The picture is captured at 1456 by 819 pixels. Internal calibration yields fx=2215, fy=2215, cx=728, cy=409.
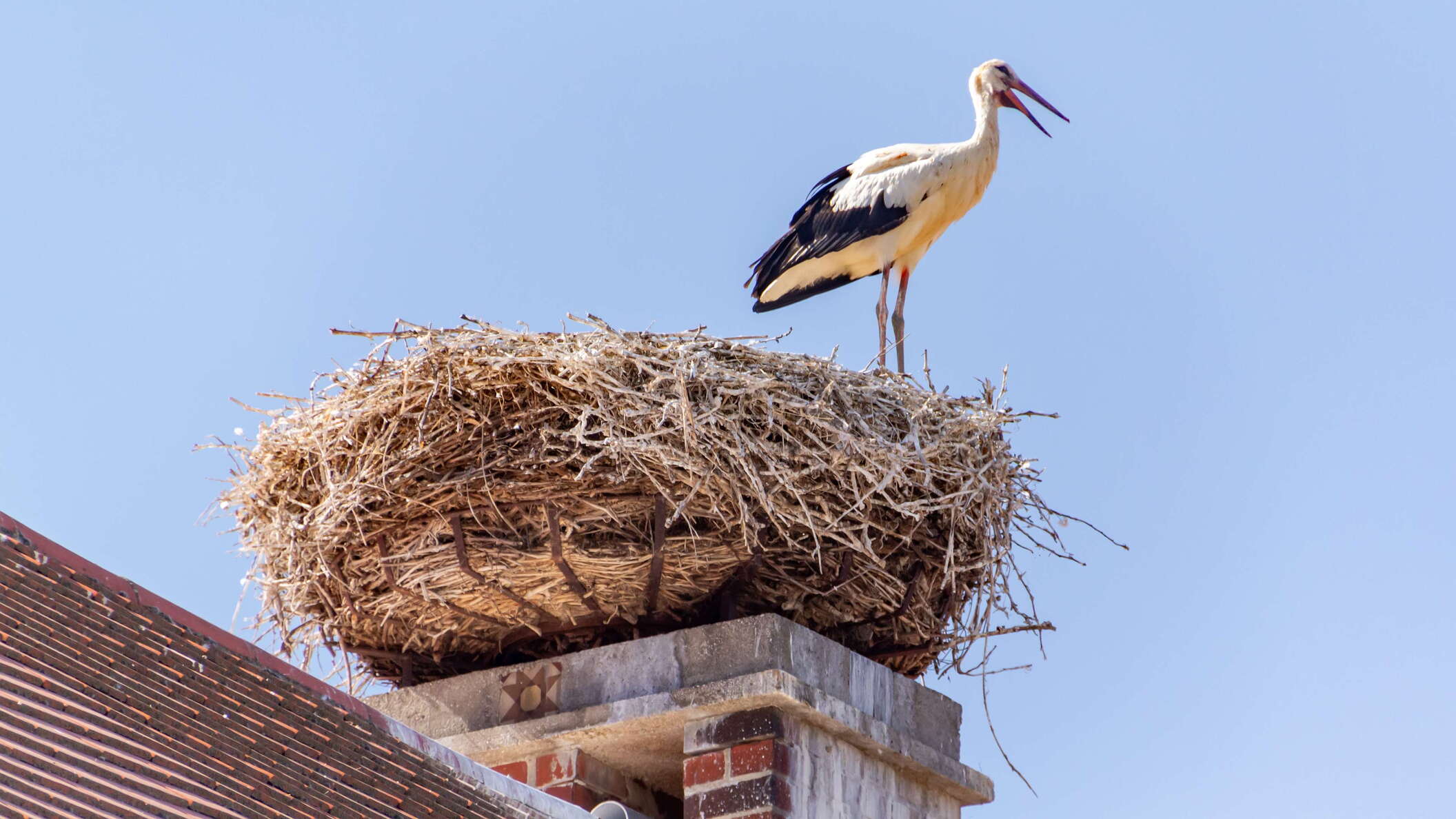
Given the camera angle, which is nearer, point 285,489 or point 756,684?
point 756,684

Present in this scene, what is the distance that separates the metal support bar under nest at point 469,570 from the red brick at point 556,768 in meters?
0.52

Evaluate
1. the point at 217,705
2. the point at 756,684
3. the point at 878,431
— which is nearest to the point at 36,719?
the point at 217,705

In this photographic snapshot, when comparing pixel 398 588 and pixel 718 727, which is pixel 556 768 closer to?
pixel 718 727

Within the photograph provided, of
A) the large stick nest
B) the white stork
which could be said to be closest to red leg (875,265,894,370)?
the white stork

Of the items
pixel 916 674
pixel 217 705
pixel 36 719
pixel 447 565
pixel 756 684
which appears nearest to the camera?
pixel 36 719

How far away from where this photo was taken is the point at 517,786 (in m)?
5.31

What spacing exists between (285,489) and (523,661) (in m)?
0.90

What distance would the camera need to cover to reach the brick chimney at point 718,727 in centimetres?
588

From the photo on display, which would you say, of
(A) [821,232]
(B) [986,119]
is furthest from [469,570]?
(B) [986,119]

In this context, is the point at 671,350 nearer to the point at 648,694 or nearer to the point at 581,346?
the point at 581,346

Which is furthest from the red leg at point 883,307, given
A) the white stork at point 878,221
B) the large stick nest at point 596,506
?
the large stick nest at point 596,506

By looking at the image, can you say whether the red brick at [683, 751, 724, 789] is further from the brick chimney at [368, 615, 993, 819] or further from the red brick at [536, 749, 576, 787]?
the red brick at [536, 749, 576, 787]

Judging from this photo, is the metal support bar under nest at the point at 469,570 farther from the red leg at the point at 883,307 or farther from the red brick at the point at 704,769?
the red leg at the point at 883,307

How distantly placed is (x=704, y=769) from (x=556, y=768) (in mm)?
508
